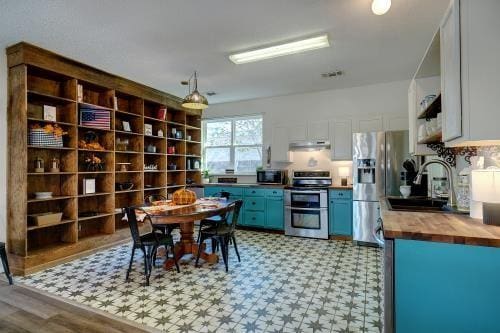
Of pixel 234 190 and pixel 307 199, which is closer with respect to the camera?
pixel 307 199

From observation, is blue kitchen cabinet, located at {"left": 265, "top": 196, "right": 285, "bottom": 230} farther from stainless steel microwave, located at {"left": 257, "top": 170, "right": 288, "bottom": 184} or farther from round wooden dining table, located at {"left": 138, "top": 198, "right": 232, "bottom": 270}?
round wooden dining table, located at {"left": 138, "top": 198, "right": 232, "bottom": 270}

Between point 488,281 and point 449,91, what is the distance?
3.42 ft

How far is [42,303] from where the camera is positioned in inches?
96.3

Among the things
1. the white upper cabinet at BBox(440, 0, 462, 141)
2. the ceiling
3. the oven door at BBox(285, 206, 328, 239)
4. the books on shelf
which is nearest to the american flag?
the books on shelf

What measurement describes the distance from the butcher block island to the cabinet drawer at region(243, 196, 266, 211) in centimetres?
363

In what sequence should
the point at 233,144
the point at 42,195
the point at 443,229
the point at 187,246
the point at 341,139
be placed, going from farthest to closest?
the point at 233,144, the point at 341,139, the point at 187,246, the point at 42,195, the point at 443,229

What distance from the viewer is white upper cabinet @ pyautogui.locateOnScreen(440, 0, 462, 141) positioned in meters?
1.50

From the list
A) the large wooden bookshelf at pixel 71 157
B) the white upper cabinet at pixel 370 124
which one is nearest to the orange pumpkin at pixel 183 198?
the large wooden bookshelf at pixel 71 157

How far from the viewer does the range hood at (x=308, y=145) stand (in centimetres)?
498

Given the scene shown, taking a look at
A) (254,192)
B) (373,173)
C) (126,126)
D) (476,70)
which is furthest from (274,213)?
(476,70)

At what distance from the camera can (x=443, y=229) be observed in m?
1.49

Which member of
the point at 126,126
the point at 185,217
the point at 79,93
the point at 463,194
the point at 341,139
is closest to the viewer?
the point at 463,194

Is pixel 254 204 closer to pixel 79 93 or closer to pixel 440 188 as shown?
pixel 440 188

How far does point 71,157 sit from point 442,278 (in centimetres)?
421
